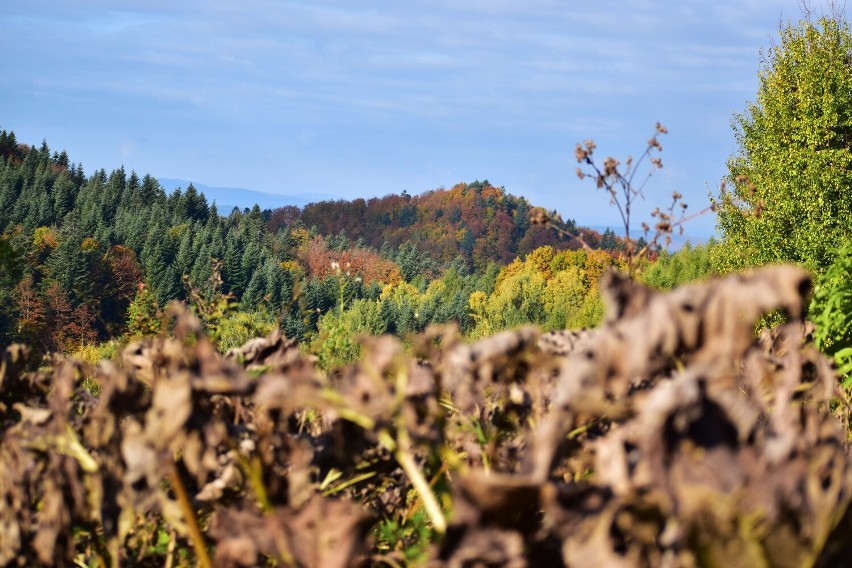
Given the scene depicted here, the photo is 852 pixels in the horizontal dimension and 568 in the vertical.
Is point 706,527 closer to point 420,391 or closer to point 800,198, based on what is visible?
point 420,391

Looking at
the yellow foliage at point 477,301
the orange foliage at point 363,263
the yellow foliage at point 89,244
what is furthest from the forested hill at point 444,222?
the yellow foliage at point 89,244

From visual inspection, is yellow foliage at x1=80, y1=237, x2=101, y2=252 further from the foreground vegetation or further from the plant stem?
the plant stem

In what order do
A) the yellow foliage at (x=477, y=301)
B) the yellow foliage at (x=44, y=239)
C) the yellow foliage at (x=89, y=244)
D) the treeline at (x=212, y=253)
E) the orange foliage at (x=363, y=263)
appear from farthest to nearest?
the orange foliage at (x=363, y=263) → the yellow foliage at (x=89, y=244) → the yellow foliage at (x=44, y=239) → the yellow foliage at (x=477, y=301) → the treeline at (x=212, y=253)

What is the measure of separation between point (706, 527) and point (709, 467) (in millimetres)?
62

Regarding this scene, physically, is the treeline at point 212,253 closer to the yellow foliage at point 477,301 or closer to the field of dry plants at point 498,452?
the yellow foliage at point 477,301

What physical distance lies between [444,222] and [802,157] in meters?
104

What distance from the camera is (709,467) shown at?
3.22 ft

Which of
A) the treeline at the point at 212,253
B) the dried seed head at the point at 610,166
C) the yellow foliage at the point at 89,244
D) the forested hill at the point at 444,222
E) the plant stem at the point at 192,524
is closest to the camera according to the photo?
the plant stem at the point at 192,524

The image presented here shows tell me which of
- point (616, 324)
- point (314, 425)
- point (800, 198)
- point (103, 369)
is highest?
point (800, 198)

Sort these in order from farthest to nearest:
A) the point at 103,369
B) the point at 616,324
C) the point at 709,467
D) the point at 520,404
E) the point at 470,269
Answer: the point at 470,269, the point at 520,404, the point at 103,369, the point at 616,324, the point at 709,467

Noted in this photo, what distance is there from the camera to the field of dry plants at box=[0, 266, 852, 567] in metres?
1.00

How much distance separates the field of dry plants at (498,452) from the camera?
3.28 ft

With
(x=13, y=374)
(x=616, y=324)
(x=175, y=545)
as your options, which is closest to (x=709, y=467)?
(x=616, y=324)

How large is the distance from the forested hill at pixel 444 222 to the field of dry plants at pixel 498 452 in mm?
116960
